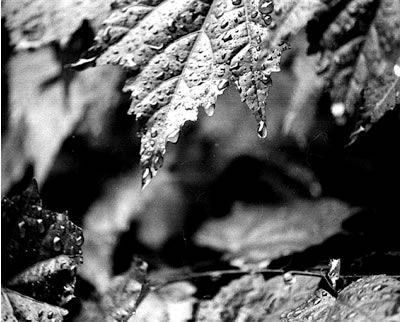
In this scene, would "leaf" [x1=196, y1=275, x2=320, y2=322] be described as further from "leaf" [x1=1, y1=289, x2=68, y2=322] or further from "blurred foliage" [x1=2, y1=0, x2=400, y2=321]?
"leaf" [x1=1, y1=289, x2=68, y2=322]

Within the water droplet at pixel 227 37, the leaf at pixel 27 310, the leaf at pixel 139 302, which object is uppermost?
the water droplet at pixel 227 37

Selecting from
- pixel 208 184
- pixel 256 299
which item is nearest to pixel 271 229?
pixel 208 184

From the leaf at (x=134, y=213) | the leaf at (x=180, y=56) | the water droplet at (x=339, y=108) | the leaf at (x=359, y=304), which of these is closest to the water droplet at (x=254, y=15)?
Answer: the leaf at (x=180, y=56)

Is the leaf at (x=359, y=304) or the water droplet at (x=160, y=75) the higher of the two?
the water droplet at (x=160, y=75)

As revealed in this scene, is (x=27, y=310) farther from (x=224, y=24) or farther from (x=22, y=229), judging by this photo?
(x=224, y=24)

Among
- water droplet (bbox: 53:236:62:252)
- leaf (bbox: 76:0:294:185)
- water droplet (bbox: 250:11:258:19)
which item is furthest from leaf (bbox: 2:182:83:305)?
water droplet (bbox: 250:11:258:19)

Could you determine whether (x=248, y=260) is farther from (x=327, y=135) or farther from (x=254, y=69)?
(x=254, y=69)

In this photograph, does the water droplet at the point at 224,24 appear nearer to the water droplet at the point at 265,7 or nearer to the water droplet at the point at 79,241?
the water droplet at the point at 265,7
